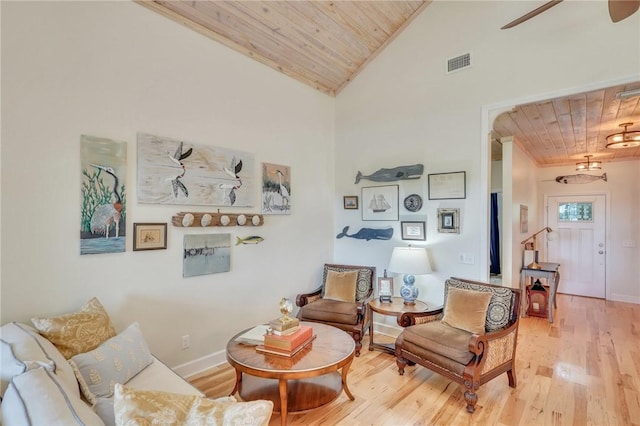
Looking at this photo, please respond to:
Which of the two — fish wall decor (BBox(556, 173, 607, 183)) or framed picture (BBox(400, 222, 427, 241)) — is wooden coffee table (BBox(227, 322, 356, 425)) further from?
fish wall decor (BBox(556, 173, 607, 183))

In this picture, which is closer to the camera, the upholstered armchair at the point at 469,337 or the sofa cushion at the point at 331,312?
Result: the upholstered armchair at the point at 469,337

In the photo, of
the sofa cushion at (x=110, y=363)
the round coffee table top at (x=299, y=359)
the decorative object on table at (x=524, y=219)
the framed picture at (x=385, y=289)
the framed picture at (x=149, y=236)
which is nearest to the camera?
the sofa cushion at (x=110, y=363)

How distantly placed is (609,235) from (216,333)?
7.22 metres

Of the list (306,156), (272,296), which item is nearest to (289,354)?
(272,296)

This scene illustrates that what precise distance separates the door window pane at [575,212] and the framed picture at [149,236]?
7.48 metres

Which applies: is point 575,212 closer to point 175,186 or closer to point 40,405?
point 175,186

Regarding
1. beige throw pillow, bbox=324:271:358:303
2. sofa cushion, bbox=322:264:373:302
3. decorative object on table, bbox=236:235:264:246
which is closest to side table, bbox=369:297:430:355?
sofa cushion, bbox=322:264:373:302

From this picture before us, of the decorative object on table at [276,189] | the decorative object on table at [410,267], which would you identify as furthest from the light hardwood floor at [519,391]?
the decorative object on table at [276,189]

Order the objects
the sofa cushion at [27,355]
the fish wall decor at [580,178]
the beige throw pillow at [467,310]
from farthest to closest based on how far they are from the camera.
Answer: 1. the fish wall decor at [580,178]
2. the beige throw pillow at [467,310]
3. the sofa cushion at [27,355]

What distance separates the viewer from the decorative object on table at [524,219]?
5258 millimetres

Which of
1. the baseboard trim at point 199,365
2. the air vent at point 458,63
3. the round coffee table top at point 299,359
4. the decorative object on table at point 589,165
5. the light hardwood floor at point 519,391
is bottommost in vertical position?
the light hardwood floor at point 519,391

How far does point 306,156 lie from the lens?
4.23m

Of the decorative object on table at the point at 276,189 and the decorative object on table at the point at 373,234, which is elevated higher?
the decorative object on table at the point at 276,189

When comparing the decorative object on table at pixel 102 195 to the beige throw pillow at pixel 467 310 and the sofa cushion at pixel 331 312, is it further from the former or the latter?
the beige throw pillow at pixel 467 310
